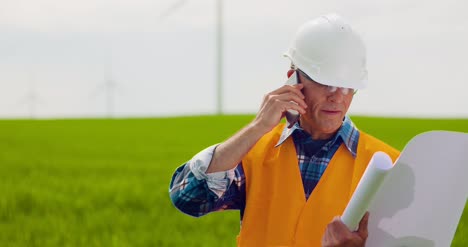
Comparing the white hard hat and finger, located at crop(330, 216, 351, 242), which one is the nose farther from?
finger, located at crop(330, 216, 351, 242)

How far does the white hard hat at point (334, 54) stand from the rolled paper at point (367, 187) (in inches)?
22.8

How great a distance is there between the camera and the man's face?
272 centimetres

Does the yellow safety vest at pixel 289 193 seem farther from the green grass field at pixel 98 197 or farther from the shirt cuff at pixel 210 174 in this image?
the green grass field at pixel 98 197

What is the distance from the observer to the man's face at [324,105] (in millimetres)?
2719

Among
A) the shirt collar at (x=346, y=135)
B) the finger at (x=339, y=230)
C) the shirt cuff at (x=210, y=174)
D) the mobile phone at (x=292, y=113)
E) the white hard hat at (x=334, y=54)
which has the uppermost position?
the white hard hat at (x=334, y=54)

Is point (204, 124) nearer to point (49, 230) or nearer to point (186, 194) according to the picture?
point (49, 230)

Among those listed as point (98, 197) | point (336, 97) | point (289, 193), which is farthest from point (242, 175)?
point (98, 197)

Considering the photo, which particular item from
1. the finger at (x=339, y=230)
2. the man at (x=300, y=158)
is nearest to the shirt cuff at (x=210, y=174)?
the man at (x=300, y=158)

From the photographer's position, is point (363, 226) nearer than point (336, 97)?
Yes

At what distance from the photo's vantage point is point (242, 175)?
290 centimetres

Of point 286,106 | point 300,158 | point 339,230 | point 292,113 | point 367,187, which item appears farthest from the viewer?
point 300,158

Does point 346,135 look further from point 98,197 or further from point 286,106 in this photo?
point 98,197

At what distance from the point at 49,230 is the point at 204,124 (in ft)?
64.0

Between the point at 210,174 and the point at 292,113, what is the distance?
0.35 meters
